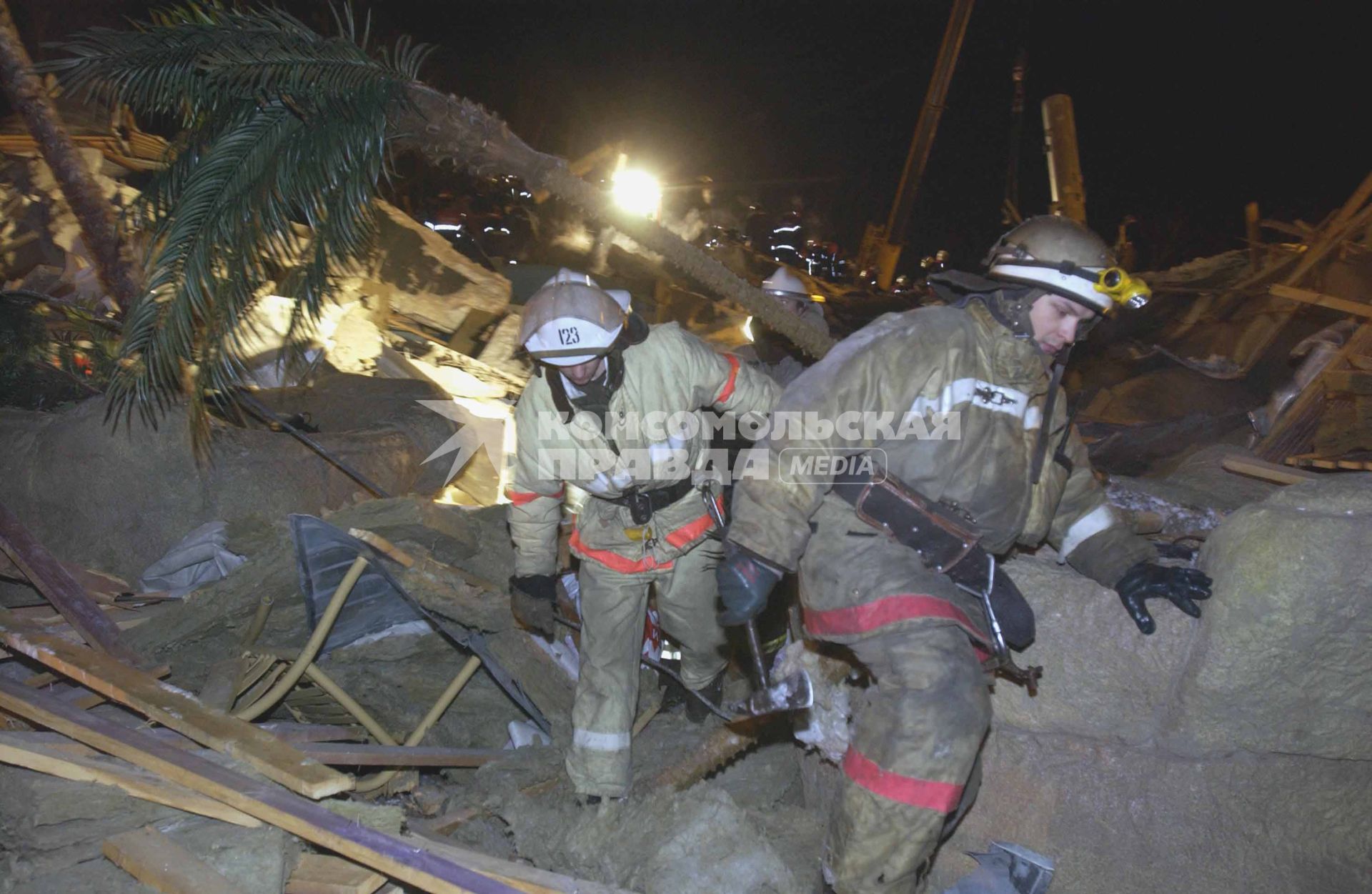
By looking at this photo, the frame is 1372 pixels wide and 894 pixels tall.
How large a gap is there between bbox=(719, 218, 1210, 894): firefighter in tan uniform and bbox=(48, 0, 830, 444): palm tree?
2779mm

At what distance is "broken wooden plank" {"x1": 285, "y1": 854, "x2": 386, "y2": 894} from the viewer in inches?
104

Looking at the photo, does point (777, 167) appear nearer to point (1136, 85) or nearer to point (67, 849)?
point (1136, 85)

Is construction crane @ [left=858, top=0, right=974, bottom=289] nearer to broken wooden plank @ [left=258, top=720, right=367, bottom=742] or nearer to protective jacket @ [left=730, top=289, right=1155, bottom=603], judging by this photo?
protective jacket @ [left=730, top=289, right=1155, bottom=603]

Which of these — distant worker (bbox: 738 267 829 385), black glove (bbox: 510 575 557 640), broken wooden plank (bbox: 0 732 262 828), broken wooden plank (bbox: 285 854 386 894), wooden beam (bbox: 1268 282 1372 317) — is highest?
wooden beam (bbox: 1268 282 1372 317)

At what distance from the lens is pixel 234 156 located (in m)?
4.09

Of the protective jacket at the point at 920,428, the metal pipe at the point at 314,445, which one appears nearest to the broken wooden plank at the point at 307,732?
the metal pipe at the point at 314,445

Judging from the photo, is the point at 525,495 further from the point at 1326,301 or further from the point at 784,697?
the point at 1326,301

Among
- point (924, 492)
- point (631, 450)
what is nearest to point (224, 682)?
point (631, 450)

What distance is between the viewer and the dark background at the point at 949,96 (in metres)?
15.9

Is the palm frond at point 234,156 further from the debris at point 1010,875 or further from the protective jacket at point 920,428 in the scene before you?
the debris at point 1010,875

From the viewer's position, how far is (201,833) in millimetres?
2781

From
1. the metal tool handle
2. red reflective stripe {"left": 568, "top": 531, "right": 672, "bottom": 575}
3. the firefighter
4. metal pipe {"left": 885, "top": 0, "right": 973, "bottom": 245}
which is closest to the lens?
the metal tool handle

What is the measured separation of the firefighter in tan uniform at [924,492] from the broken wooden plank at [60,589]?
10.6ft

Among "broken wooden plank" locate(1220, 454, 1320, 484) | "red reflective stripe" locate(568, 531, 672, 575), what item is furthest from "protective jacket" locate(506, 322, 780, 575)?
"broken wooden plank" locate(1220, 454, 1320, 484)
